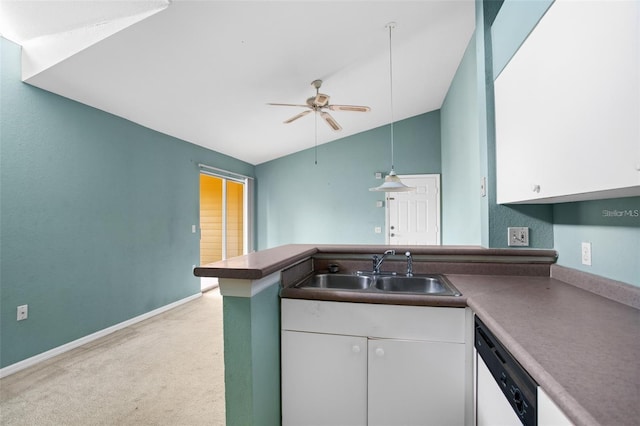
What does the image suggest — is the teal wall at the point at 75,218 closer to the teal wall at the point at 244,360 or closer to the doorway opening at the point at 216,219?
the doorway opening at the point at 216,219

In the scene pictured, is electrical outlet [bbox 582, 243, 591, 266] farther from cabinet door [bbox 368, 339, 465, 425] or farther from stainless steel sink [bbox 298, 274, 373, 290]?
stainless steel sink [bbox 298, 274, 373, 290]

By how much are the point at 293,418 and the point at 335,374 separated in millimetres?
330

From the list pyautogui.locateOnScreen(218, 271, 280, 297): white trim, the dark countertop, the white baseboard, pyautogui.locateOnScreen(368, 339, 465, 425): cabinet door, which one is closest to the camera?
the dark countertop

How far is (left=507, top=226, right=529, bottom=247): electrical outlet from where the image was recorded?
1760mm

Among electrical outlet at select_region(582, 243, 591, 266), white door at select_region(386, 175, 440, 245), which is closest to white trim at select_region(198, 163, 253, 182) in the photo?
white door at select_region(386, 175, 440, 245)

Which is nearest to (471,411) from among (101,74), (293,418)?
(293,418)

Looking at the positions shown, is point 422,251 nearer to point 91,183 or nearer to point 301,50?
point 301,50

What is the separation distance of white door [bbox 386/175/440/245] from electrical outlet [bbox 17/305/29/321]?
4675 millimetres

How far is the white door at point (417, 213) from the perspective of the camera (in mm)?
5168

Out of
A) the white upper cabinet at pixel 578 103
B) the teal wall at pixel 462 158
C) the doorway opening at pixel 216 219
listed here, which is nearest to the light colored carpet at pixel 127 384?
the doorway opening at pixel 216 219

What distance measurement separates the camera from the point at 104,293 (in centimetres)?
305

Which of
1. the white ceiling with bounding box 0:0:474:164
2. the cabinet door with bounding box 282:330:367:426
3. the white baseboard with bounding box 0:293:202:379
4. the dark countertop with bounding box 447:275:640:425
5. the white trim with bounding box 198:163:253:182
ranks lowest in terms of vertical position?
the white baseboard with bounding box 0:293:202:379

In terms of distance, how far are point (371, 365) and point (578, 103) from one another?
1328 mm

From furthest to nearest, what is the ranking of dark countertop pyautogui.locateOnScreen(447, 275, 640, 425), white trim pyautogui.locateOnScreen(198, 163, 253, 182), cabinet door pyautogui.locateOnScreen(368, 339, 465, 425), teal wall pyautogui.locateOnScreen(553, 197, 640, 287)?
white trim pyautogui.locateOnScreen(198, 163, 253, 182), cabinet door pyautogui.locateOnScreen(368, 339, 465, 425), teal wall pyautogui.locateOnScreen(553, 197, 640, 287), dark countertop pyautogui.locateOnScreen(447, 275, 640, 425)
